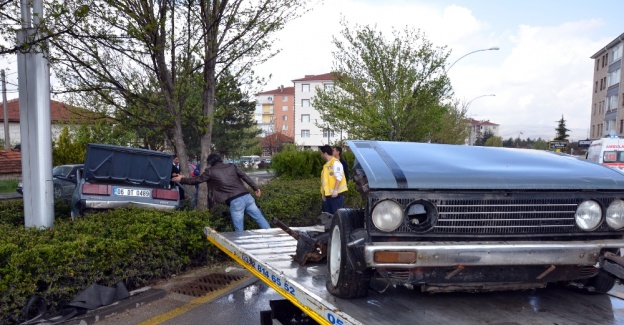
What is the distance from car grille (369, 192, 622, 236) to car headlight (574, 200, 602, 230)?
31 millimetres

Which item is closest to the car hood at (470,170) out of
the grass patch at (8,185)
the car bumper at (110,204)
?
the car bumper at (110,204)

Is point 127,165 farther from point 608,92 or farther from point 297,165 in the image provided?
point 608,92

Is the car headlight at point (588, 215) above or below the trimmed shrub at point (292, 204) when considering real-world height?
above

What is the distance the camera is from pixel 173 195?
9250 millimetres

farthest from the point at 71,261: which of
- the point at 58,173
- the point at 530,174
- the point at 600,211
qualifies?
the point at 58,173

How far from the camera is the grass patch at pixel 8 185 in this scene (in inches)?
907

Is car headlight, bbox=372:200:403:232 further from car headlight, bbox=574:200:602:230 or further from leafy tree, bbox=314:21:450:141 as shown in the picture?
leafy tree, bbox=314:21:450:141

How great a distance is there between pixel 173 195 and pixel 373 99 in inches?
410

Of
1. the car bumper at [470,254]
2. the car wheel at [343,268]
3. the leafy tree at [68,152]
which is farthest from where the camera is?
the leafy tree at [68,152]

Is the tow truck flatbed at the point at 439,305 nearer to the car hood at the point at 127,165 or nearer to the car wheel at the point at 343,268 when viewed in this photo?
the car wheel at the point at 343,268

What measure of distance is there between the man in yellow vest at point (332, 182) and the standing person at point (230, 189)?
6.12 ft

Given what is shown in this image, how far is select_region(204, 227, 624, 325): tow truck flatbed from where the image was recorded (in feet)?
9.41

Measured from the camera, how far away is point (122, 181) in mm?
8812

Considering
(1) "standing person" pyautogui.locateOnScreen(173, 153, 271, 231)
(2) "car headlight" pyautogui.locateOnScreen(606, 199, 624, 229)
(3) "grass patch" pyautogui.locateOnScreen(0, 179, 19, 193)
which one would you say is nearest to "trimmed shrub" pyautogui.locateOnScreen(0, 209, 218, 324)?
(1) "standing person" pyautogui.locateOnScreen(173, 153, 271, 231)
